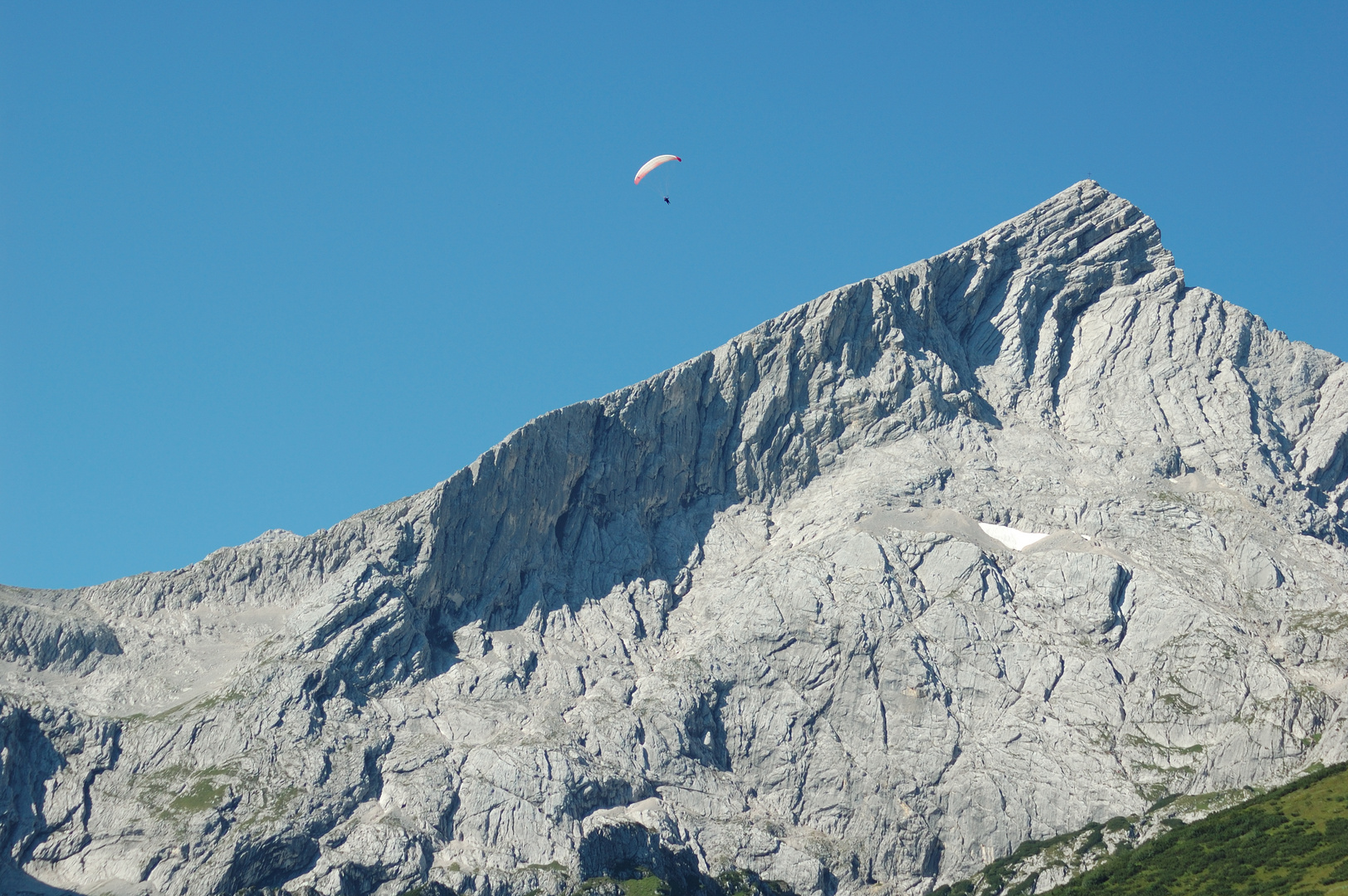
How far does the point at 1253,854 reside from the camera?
399ft

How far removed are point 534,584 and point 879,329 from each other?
48765 millimetres

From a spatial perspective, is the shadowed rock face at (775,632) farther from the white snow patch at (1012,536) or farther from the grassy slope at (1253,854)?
the grassy slope at (1253,854)

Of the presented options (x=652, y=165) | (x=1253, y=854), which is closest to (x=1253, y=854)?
(x=1253, y=854)

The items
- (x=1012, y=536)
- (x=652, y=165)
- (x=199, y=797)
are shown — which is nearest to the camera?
(x=199, y=797)

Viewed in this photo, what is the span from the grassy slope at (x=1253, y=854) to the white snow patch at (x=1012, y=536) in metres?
42.1

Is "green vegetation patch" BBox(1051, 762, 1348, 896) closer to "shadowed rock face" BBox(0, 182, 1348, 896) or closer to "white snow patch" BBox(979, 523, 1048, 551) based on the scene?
"shadowed rock face" BBox(0, 182, 1348, 896)

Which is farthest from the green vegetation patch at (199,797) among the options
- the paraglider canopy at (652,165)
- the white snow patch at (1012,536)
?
the white snow patch at (1012,536)

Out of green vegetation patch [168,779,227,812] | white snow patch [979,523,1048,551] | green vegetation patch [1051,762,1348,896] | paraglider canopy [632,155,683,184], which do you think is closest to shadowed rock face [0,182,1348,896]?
green vegetation patch [168,779,227,812]

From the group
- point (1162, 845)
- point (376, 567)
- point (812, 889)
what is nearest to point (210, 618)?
point (376, 567)

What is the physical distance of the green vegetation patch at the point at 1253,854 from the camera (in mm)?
115375

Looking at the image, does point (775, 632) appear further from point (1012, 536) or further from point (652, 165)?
point (652, 165)

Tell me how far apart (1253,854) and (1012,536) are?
56.0 meters

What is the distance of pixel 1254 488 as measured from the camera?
573ft

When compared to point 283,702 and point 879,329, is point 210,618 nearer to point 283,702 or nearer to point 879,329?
point 283,702
